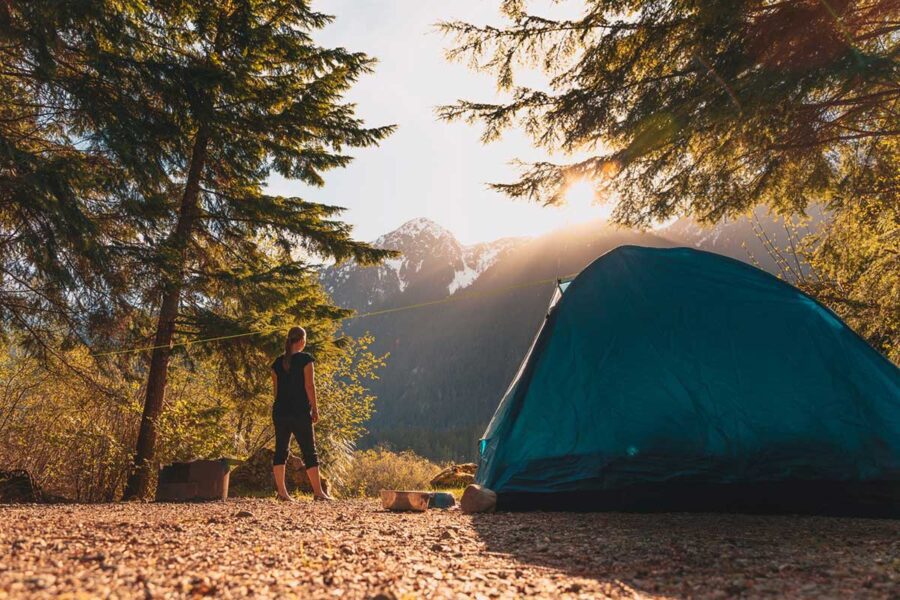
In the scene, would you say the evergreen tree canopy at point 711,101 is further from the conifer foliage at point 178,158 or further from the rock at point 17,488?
the rock at point 17,488

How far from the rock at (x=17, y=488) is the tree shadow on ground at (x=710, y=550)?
230 inches

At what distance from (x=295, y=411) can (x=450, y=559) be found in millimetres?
3995

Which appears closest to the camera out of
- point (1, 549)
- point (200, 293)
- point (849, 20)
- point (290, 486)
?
point (1, 549)

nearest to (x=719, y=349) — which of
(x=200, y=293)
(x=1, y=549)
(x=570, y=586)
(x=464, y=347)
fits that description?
(x=570, y=586)

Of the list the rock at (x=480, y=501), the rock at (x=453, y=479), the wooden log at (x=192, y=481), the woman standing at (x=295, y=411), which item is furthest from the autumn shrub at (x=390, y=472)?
the rock at (x=480, y=501)

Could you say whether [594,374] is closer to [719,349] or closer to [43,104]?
[719,349]

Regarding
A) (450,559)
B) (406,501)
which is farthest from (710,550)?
(406,501)

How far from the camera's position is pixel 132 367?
25.7 feet

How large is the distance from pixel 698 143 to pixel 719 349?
3.34 m

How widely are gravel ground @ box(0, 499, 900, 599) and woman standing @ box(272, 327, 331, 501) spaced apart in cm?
228

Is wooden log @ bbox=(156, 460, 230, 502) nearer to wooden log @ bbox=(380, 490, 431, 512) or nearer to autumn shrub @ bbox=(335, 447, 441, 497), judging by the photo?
wooden log @ bbox=(380, 490, 431, 512)

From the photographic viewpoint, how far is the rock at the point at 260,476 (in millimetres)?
9562

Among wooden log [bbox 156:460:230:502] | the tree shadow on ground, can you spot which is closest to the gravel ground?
the tree shadow on ground

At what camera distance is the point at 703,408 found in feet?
13.9
